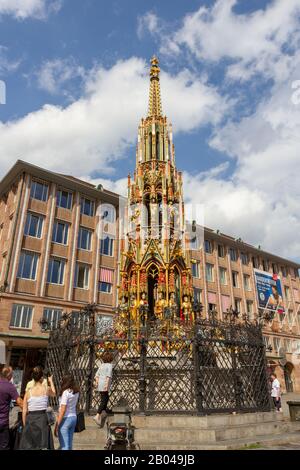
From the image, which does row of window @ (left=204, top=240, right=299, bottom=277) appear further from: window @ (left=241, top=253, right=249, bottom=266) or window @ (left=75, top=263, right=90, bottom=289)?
window @ (left=75, top=263, right=90, bottom=289)

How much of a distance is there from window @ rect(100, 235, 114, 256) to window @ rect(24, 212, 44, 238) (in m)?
6.37

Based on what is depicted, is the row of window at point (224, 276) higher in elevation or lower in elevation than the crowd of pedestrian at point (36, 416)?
higher

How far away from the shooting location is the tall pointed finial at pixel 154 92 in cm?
2109

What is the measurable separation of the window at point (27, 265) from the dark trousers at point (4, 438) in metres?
23.2

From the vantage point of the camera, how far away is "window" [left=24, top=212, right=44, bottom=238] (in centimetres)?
2994

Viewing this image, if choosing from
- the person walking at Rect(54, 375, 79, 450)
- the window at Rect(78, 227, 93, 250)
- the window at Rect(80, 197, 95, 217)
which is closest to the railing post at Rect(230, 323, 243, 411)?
the person walking at Rect(54, 375, 79, 450)

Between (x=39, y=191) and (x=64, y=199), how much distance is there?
262cm

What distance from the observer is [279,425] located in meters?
10.7

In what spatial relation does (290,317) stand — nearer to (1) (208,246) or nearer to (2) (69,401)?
(1) (208,246)

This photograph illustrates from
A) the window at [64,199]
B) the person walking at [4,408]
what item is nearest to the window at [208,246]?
the window at [64,199]

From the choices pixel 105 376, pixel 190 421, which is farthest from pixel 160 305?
pixel 190 421

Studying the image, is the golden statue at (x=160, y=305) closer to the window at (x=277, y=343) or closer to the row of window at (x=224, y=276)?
the row of window at (x=224, y=276)

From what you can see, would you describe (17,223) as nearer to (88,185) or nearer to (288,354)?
(88,185)

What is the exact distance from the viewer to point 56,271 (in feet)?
100
